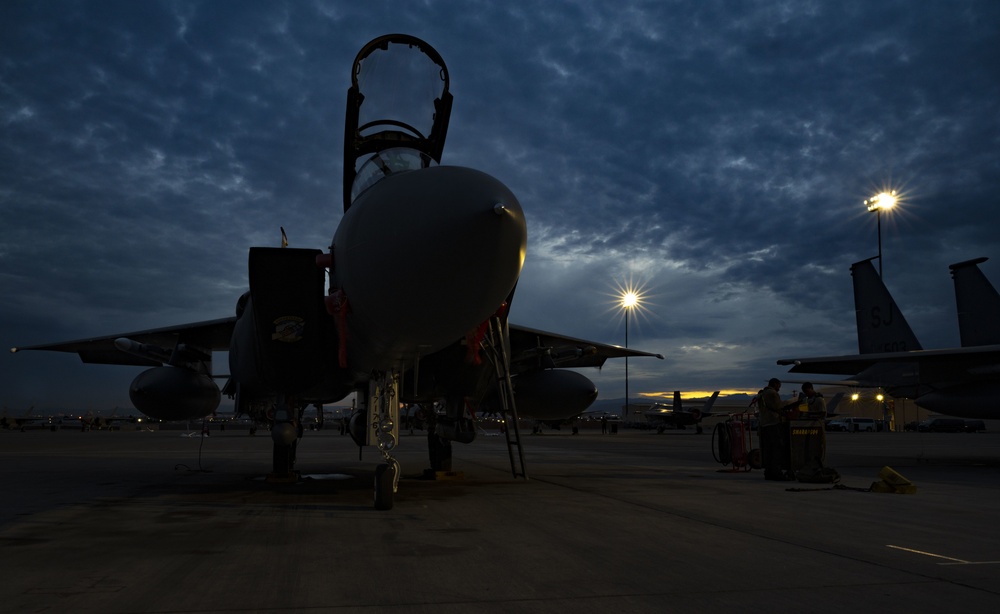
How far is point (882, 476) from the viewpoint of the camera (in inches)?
320

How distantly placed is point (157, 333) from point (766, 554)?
383 inches

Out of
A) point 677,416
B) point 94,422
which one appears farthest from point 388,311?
point 94,422

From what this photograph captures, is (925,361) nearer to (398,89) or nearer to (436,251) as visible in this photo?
(398,89)

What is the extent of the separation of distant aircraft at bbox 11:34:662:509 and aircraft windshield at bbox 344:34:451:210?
0.01 meters

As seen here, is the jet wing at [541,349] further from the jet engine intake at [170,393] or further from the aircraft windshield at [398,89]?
the jet engine intake at [170,393]

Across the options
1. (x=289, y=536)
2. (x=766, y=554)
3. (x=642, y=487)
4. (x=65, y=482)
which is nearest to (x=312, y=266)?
(x=289, y=536)

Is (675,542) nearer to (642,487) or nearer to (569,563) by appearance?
(569,563)

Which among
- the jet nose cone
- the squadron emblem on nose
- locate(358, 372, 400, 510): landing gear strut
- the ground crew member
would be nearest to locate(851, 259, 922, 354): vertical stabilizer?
the ground crew member

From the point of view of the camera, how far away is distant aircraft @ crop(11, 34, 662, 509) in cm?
410

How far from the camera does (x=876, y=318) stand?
766 inches

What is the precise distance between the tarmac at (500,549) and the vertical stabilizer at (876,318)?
11709 mm

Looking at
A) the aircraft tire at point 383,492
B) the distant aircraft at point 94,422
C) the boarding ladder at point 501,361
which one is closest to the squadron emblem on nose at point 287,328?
the aircraft tire at point 383,492

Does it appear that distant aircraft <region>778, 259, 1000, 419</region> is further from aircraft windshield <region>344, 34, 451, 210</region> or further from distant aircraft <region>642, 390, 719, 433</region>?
distant aircraft <region>642, 390, 719, 433</region>

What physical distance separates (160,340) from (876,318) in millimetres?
19372
